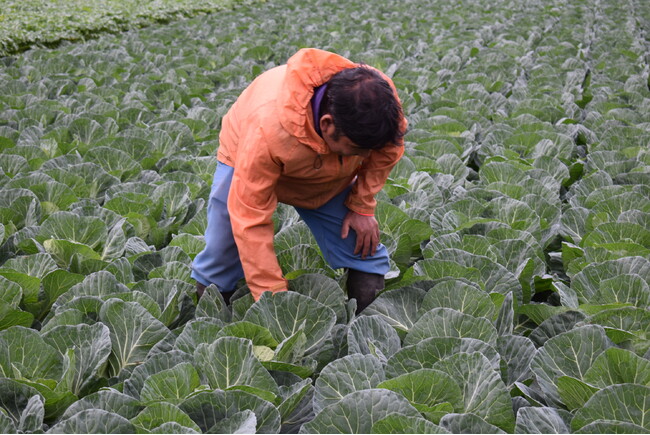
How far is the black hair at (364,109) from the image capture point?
6.94 feet

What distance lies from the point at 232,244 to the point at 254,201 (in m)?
0.41

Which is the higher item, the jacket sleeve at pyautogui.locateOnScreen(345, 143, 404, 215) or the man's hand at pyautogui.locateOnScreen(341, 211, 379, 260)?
the jacket sleeve at pyautogui.locateOnScreen(345, 143, 404, 215)

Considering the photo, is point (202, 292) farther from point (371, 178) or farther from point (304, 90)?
point (304, 90)

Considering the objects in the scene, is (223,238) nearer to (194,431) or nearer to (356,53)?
(194,431)

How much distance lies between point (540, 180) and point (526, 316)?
1.41 m

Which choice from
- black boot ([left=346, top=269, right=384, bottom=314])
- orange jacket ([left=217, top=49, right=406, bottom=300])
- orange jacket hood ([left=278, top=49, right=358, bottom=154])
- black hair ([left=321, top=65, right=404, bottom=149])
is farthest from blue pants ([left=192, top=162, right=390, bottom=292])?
black hair ([left=321, top=65, right=404, bottom=149])

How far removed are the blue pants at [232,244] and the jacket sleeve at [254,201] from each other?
26 cm

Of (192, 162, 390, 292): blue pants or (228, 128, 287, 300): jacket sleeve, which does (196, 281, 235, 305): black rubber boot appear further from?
(228, 128, 287, 300): jacket sleeve

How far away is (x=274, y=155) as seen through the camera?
7.68 feet

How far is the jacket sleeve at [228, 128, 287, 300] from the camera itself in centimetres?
233

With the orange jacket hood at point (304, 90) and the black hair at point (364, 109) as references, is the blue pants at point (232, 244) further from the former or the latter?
the black hair at point (364, 109)

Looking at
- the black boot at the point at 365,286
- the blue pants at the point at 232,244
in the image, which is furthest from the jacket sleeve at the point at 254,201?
the black boot at the point at 365,286

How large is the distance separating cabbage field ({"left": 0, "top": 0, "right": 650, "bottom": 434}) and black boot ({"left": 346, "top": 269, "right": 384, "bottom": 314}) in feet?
0.24

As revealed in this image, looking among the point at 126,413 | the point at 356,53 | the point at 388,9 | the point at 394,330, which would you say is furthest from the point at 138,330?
the point at 388,9
